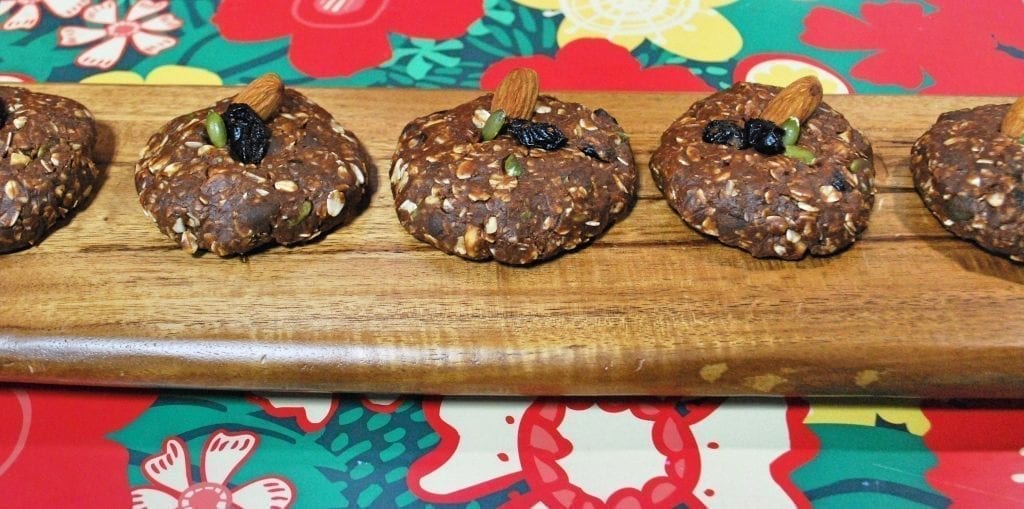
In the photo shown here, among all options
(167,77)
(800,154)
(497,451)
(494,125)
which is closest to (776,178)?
(800,154)

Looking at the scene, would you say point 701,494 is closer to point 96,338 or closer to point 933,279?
point 933,279

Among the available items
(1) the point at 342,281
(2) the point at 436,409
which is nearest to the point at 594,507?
(2) the point at 436,409

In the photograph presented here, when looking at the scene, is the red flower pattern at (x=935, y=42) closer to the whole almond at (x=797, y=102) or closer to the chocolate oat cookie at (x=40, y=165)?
the whole almond at (x=797, y=102)

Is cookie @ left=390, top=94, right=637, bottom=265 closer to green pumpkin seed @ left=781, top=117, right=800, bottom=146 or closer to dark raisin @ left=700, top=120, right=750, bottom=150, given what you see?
dark raisin @ left=700, top=120, right=750, bottom=150

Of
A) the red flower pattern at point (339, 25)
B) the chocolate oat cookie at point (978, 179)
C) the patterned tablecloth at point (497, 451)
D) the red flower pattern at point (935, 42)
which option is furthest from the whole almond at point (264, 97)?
the red flower pattern at point (935, 42)

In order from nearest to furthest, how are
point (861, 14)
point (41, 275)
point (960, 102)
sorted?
point (41, 275) < point (960, 102) < point (861, 14)
